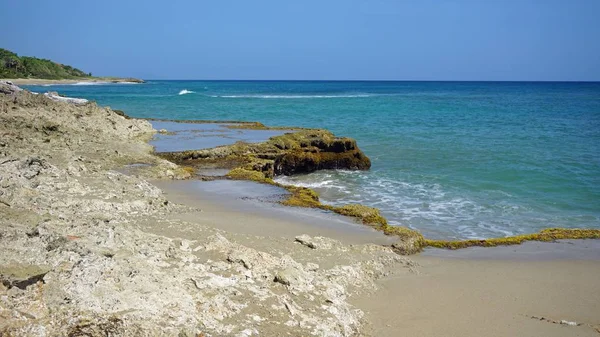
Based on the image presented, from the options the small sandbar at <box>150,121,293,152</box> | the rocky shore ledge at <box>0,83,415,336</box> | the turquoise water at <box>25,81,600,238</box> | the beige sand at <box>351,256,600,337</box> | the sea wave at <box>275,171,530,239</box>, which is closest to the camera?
the rocky shore ledge at <box>0,83,415,336</box>

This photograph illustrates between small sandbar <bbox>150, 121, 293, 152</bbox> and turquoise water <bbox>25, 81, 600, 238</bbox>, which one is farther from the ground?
small sandbar <bbox>150, 121, 293, 152</bbox>

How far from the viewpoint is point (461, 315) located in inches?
259

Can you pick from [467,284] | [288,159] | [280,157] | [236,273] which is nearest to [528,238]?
[467,284]

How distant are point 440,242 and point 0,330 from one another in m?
7.95

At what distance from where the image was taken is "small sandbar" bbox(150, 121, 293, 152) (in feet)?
70.1

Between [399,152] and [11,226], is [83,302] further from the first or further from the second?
[399,152]

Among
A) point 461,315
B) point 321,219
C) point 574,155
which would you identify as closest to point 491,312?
point 461,315

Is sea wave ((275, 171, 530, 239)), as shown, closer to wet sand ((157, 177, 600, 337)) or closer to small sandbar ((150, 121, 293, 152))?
wet sand ((157, 177, 600, 337))

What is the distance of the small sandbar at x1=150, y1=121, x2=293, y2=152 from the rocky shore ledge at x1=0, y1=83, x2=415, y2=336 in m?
10.8

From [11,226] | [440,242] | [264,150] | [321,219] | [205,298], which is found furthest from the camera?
[264,150]

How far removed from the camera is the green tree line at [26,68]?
331ft

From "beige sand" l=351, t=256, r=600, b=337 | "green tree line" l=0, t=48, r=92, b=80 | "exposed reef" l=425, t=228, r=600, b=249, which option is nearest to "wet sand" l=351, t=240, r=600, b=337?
"beige sand" l=351, t=256, r=600, b=337

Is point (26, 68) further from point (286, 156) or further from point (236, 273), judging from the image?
point (236, 273)

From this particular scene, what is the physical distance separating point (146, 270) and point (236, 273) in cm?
118
